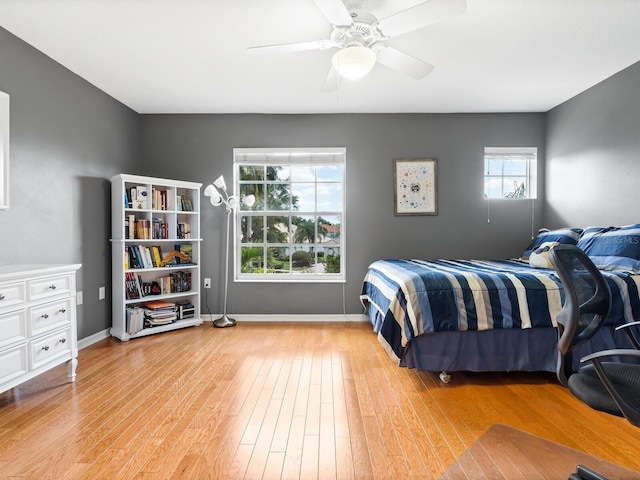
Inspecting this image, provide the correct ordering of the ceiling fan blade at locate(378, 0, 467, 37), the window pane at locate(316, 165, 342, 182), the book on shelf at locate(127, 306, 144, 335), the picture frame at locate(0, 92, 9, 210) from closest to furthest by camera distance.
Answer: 1. the ceiling fan blade at locate(378, 0, 467, 37)
2. the picture frame at locate(0, 92, 9, 210)
3. the book on shelf at locate(127, 306, 144, 335)
4. the window pane at locate(316, 165, 342, 182)

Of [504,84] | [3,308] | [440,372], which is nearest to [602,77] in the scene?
[504,84]

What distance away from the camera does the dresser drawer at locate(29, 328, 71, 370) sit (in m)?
2.27

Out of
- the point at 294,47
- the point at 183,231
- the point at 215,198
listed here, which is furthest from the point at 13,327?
the point at 294,47

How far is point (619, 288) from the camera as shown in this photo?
242 centimetres

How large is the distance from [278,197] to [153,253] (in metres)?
1.56

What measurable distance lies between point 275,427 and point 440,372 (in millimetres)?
1364

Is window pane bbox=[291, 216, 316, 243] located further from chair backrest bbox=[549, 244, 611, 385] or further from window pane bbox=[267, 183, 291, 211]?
chair backrest bbox=[549, 244, 611, 385]

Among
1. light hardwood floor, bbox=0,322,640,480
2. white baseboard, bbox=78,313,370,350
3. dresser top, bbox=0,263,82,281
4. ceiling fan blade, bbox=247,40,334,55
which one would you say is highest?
ceiling fan blade, bbox=247,40,334,55

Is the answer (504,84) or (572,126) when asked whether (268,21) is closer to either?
(504,84)

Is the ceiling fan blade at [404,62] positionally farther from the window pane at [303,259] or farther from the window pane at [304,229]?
the window pane at [303,259]

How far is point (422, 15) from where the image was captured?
1921 millimetres

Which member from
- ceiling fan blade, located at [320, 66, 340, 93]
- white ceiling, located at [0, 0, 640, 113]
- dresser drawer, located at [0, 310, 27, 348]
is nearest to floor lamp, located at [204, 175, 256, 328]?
white ceiling, located at [0, 0, 640, 113]

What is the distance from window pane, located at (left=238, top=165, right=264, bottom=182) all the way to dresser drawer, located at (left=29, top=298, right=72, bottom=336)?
242cm

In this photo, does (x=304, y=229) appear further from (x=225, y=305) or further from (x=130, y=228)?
(x=130, y=228)
